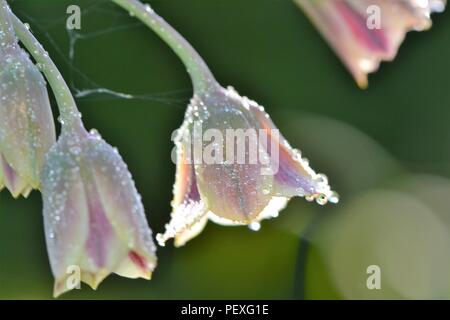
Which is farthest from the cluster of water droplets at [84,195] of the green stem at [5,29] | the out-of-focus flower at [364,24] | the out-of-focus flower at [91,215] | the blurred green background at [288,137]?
the blurred green background at [288,137]

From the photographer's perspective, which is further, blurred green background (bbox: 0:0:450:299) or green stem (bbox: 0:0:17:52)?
blurred green background (bbox: 0:0:450:299)

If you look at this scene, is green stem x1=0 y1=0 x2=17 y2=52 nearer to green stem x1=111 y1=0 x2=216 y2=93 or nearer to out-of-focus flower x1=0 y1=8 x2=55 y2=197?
out-of-focus flower x1=0 y1=8 x2=55 y2=197

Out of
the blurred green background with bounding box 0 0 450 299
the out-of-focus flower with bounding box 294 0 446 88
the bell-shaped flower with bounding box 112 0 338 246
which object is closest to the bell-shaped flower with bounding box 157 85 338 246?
the bell-shaped flower with bounding box 112 0 338 246

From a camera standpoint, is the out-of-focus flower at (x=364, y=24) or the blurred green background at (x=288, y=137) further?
the blurred green background at (x=288, y=137)

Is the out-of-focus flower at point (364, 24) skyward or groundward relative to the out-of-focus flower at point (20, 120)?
skyward

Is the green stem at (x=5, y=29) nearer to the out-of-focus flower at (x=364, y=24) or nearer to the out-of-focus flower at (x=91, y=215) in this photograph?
the out-of-focus flower at (x=91, y=215)

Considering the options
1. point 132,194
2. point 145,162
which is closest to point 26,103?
point 132,194
